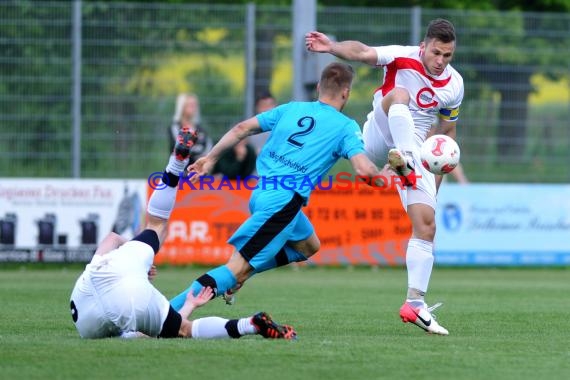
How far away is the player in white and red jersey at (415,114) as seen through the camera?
9312 mm

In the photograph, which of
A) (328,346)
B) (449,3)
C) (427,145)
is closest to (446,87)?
(427,145)

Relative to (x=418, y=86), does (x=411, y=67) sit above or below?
above

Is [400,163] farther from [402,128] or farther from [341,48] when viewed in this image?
[341,48]

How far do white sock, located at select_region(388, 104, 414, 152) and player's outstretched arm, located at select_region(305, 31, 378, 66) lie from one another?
461mm

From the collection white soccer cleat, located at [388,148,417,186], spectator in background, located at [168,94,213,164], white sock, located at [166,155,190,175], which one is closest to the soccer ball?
white soccer cleat, located at [388,148,417,186]

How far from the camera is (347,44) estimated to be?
9.39 meters

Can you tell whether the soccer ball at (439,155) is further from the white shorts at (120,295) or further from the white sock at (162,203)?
the white shorts at (120,295)

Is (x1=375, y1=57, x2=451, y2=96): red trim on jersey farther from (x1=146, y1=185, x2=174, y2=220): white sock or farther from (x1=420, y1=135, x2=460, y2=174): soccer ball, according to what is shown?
(x1=146, y1=185, x2=174, y2=220): white sock

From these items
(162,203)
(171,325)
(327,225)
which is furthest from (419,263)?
(327,225)

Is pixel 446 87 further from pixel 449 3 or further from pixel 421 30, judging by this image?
pixel 449 3

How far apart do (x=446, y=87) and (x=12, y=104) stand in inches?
411

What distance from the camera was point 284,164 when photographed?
29.1ft

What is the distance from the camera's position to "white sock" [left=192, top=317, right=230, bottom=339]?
8.21 m

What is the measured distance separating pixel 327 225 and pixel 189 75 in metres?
3.21
